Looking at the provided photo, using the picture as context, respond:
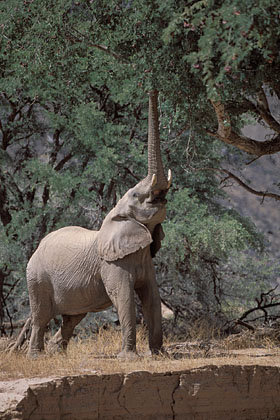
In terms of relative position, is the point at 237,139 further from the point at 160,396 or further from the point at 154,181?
the point at 160,396

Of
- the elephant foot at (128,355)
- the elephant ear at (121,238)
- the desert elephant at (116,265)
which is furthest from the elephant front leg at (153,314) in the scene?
the elephant ear at (121,238)

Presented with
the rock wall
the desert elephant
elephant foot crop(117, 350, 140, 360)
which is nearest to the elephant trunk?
the desert elephant

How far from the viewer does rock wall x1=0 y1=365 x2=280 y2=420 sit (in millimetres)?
7797

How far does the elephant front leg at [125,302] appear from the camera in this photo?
970cm

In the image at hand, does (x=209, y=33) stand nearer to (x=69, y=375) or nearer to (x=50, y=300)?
(x=69, y=375)

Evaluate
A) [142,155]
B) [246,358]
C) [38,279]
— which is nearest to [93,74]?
[142,155]

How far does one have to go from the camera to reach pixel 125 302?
9727 millimetres

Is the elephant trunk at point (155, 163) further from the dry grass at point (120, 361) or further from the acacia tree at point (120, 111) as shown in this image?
the dry grass at point (120, 361)

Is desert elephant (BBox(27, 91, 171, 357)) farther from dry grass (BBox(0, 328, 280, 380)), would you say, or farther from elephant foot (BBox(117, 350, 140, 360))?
dry grass (BBox(0, 328, 280, 380))

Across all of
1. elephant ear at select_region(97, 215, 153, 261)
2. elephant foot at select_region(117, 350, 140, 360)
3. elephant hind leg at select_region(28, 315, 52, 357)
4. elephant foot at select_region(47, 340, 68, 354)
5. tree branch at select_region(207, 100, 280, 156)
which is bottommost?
elephant foot at select_region(47, 340, 68, 354)

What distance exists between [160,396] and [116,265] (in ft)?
7.11

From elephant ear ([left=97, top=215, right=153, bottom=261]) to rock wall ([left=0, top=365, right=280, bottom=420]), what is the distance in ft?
6.76

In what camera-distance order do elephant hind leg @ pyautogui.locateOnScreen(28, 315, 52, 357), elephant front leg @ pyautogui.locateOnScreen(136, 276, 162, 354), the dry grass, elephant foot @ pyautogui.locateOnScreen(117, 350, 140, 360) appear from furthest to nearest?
elephant hind leg @ pyautogui.locateOnScreen(28, 315, 52, 357) → elephant front leg @ pyautogui.locateOnScreen(136, 276, 162, 354) → elephant foot @ pyautogui.locateOnScreen(117, 350, 140, 360) → the dry grass

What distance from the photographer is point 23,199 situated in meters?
17.8
